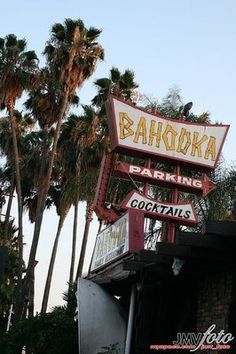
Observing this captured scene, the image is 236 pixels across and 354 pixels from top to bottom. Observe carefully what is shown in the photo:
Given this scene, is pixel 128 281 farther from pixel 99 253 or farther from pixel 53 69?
pixel 53 69

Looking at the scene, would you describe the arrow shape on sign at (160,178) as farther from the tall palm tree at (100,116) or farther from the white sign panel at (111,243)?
the tall palm tree at (100,116)

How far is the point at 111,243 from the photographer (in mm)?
14375

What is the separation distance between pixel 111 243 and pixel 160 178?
2307mm

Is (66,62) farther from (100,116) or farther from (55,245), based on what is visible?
(55,245)

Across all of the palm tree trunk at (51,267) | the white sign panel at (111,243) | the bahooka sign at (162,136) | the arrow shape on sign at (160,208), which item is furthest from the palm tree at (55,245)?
the arrow shape on sign at (160,208)

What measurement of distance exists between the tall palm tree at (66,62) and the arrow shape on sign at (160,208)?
48.8 ft

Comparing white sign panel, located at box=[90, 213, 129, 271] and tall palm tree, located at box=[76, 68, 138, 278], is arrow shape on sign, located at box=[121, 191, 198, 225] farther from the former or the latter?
tall palm tree, located at box=[76, 68, 138, 278]

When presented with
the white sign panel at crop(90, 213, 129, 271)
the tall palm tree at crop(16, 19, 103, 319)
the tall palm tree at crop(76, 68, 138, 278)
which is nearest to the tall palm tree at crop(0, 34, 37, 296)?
the tall palm tree at crop(16, 19, 103, 319)

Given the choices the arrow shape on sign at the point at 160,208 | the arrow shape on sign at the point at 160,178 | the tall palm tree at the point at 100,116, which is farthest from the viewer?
the tall palm tree at the point at 100,116

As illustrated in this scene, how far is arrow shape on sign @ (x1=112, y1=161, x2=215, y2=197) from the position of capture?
49.7 ft

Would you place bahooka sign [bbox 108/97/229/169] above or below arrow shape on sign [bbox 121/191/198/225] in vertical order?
above

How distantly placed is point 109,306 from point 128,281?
4.26 ft

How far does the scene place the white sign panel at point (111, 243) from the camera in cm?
1314

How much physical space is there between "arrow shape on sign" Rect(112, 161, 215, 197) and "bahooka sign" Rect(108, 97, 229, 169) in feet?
1.46
